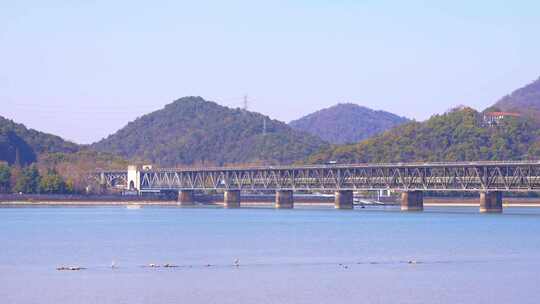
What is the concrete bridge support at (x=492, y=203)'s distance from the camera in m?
157

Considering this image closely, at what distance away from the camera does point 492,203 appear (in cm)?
15750

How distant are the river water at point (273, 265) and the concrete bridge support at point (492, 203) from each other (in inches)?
1799

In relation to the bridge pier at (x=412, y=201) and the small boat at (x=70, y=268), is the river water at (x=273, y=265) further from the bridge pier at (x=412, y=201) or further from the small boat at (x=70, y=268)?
the bridge pier at (x=412, y=201)

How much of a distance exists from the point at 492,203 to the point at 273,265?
94.5m

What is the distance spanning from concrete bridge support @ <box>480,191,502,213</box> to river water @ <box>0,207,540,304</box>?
45.7 metres

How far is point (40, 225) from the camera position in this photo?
11988 centimetres

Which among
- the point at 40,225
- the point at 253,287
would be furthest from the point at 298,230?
the point at 253,287

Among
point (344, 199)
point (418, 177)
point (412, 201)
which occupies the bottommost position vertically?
point (412, 201)

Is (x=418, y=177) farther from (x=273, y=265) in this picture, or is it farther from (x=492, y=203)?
(x=273, y=265)

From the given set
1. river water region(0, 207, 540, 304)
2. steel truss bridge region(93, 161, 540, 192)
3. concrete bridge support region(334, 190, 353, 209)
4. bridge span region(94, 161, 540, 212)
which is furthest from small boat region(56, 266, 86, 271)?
concrete bridge support region(334, 190, 353, 209)

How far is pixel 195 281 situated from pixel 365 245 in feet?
94.9

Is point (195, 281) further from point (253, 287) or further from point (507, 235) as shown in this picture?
point (507, 235)

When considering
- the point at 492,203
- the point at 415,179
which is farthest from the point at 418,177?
the point at 492,203

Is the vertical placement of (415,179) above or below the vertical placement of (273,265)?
above
